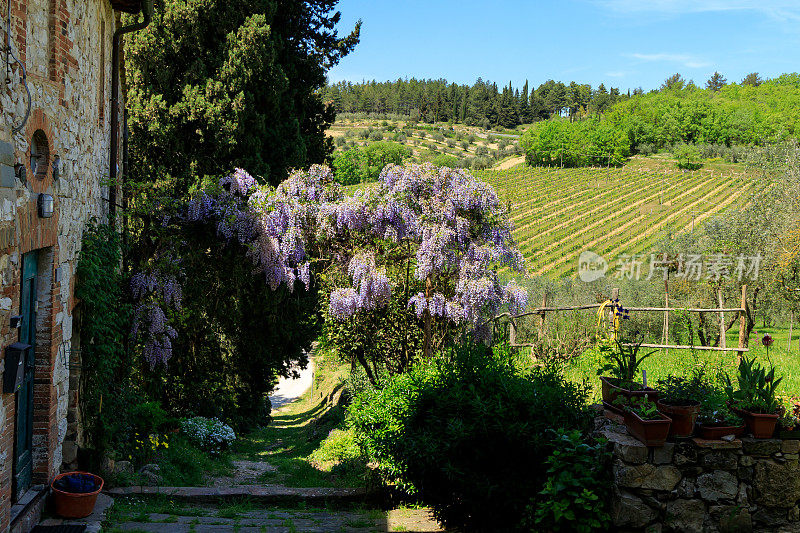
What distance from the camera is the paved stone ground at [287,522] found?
5.11 meters

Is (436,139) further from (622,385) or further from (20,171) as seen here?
(20,171)

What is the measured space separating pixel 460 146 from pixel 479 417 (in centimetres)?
9108

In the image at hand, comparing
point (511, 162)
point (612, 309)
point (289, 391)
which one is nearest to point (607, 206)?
point (289, 391)

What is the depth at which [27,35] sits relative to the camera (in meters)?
4.18

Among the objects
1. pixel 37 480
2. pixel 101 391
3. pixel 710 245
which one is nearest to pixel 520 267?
pixel 101 391

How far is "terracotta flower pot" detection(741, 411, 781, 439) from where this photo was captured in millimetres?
4645

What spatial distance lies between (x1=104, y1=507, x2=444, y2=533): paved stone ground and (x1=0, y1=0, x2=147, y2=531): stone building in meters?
0.93

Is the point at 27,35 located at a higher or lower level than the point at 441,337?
higher

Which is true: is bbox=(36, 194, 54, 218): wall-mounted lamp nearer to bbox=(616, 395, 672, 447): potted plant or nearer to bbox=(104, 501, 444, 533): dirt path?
bbox=(104, 501, 444, 533): dirt path

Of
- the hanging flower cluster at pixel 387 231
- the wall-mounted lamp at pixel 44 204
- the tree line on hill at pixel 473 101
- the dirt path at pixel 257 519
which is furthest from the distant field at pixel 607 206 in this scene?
the tree line on hill at pixel 473 101

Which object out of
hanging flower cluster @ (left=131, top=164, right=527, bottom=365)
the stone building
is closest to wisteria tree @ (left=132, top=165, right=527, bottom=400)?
hanging flower cluster @ (left=131, top=164, right=527, bottom=365)

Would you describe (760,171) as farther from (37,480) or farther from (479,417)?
(37,480)

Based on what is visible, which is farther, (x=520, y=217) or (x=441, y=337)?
(x=520, y=217)

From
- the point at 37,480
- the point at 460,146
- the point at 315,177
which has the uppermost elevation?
the point at 460,146
